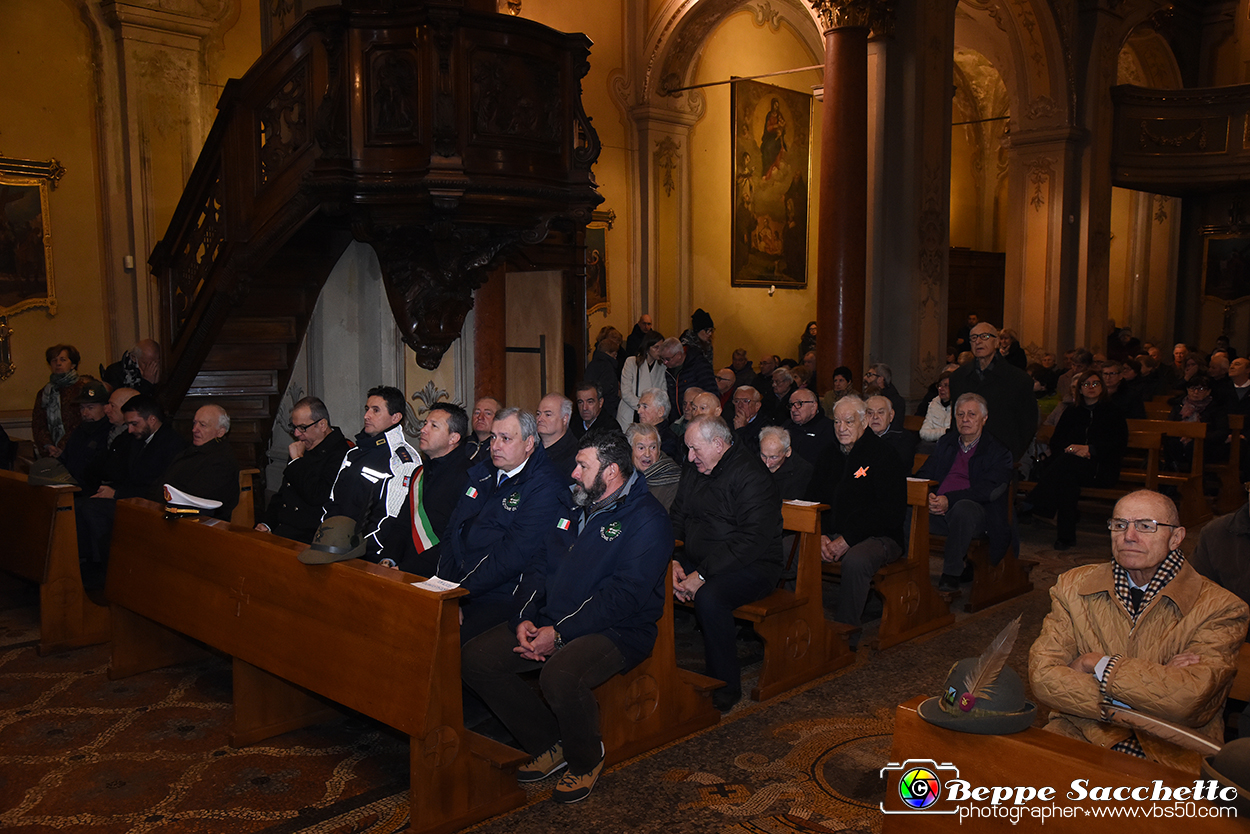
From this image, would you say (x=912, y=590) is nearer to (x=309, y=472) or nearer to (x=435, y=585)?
(x=435, y=585)

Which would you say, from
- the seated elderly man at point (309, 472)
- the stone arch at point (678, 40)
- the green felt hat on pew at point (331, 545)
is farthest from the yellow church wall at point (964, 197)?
the green felt hat on pew at point (331, 545)

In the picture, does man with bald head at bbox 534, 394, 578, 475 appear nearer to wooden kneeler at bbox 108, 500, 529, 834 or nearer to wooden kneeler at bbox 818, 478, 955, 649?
wooden kneeler at bbox 818, 478, 955, 649

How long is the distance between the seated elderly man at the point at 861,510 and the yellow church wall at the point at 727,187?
993cm

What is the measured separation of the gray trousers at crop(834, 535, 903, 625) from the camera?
5.45 metres

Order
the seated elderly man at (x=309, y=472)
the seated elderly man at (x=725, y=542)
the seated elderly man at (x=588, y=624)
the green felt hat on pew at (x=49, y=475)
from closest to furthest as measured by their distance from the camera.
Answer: the seated elderly man at (x=588, y=624) < the seated elderly man at (x=725, y=542) < the seated elderly man at (x=309, y=472) < the green felt hat on pew at (x=49, y=475)

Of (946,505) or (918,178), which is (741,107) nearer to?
(918,178)

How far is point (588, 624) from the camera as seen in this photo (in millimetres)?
3879

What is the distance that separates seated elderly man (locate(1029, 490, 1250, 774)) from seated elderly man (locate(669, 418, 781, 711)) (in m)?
1.71

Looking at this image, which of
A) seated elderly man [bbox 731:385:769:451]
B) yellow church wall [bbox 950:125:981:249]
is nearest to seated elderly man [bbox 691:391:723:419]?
seated elderly man [bbox 731:385:769:451]

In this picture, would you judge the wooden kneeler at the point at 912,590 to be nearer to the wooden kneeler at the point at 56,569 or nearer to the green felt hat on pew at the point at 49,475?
the wooden kneeler at the point at 56,569

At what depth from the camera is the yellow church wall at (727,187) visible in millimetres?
15711

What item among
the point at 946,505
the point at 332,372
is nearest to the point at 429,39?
the point at 332,372

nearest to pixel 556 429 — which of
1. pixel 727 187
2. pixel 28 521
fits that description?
pixel 28 521

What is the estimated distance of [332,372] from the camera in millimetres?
7203
